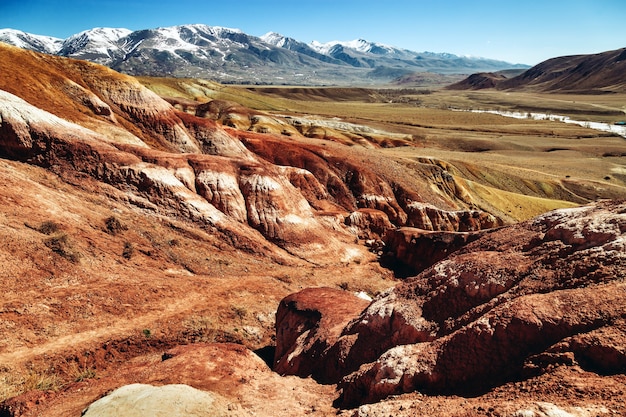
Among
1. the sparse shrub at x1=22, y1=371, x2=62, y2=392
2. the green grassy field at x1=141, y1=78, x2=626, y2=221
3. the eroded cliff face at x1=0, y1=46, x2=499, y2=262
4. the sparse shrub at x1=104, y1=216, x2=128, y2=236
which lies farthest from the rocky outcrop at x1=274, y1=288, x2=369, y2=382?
the green grassy field at x1=141, y1=78, x2=626, y2=221

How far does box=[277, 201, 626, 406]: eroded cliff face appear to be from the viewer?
8398mm

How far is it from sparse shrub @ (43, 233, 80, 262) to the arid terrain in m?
0.11

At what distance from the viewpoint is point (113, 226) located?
25438 mm

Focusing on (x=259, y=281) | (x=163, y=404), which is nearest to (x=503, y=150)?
(x=259, y=281)

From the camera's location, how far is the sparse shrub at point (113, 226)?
82.7 feet

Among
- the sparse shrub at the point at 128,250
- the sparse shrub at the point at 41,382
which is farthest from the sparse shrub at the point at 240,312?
the sparse shrub at the point at 41,382

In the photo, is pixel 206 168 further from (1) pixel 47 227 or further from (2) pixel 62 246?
(2) pixel 62 246

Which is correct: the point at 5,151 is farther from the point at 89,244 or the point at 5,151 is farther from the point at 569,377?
the point at 569,377

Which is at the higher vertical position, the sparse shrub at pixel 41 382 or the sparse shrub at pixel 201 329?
the sparse shrub at pixel 41 382

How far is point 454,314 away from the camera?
12.2 m

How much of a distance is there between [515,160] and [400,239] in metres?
83.0

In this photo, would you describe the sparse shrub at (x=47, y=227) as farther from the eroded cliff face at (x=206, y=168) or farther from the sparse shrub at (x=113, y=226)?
the eroded cliff face at (x=206, y=168)

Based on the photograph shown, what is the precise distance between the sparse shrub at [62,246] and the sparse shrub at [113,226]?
3873 millimetres

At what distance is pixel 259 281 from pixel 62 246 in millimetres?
12219
